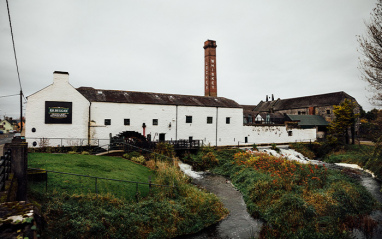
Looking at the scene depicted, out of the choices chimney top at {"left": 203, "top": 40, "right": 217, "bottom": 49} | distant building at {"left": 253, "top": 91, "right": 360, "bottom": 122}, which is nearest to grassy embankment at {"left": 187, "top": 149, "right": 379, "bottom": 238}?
chimney top at {"left": 203, "top": 40, "right": 217, "bottom": 49}

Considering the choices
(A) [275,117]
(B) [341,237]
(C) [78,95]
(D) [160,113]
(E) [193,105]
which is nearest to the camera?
(B) [341,237]

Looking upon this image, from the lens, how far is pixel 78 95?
69.4ft

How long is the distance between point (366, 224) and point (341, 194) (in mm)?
2661

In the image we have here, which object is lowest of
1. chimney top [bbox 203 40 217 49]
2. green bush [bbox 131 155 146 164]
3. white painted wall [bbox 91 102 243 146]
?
green bush [bbox 131 155 146 164]

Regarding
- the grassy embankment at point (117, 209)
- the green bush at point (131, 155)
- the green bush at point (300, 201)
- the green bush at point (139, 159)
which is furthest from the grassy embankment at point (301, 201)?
the green bush at point (131, 155)

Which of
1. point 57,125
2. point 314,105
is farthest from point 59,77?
point 314,105

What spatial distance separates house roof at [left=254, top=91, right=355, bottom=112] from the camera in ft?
142

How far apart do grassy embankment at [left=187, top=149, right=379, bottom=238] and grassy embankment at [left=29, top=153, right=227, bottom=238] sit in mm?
2546

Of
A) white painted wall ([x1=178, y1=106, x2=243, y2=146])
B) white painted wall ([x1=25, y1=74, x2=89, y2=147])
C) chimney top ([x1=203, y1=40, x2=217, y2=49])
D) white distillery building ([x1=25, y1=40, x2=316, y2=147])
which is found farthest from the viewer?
chimney top ([x1=203, y1=40, x2=217, y2=49])

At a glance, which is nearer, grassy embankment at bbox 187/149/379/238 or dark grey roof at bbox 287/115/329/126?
grassy embankment at bbox 187/149/379/238

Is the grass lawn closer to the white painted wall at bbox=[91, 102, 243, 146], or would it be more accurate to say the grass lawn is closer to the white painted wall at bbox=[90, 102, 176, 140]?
the white painted wall at bbox=[90, 102, 176, 140]

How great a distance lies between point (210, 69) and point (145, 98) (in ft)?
58.1

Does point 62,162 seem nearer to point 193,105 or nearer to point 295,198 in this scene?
point 295,198

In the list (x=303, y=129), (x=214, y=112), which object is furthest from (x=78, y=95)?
(x=303, y=129)
